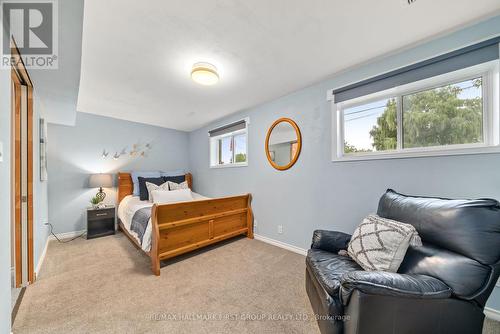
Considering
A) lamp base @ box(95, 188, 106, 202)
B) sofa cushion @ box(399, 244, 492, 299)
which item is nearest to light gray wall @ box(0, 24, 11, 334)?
sofa cushion @ box(399, 244, 492, 299)

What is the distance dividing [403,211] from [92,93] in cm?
393

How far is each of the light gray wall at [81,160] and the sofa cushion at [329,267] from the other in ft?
13.0

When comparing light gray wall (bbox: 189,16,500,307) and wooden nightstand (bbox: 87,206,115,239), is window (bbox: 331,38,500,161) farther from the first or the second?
wooden nightstand (bbox: 87,206,115,239)

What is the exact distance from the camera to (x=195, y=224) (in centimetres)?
257

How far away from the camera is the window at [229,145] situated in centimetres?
354

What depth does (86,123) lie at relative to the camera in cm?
354

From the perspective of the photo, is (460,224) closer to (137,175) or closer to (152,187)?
(152,187)

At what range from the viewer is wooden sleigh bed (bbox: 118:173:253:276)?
7.14ft

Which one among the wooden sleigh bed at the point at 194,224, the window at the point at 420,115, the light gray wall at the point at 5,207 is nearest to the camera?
the light gray wall at the point at 5,207

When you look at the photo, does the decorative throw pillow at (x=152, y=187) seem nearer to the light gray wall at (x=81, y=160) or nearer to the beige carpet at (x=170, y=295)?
the light gray wall at (x=81, y=160)

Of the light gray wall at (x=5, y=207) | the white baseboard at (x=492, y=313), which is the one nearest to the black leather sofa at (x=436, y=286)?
the white baseboard at (x=492, y=313)

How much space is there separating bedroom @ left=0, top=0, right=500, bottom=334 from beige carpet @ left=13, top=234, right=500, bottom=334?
0.02 metres

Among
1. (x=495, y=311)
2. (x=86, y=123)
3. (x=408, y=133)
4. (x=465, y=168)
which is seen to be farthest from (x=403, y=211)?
(x=86, y=123)

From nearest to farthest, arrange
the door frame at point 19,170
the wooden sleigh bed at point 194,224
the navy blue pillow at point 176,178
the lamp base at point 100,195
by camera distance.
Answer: the door frame at point 19,170
the wooden sleigh bed at point 194,224
the lamp base at point 100,195
the navy blue pillow at point 176,178
